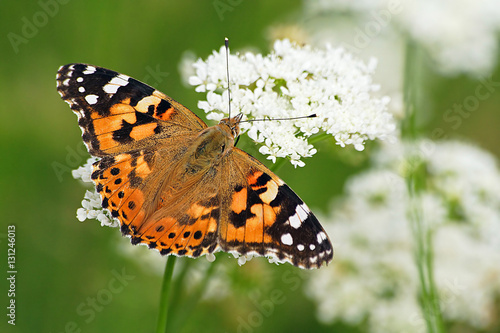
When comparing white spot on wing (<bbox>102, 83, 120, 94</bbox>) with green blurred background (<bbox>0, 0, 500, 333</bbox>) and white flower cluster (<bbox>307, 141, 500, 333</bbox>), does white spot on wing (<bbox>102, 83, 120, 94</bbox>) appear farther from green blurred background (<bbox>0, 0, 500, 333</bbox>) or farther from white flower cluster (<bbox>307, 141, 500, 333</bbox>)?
white flower cluster (<bbox>307, 141, 500, 333</bbox>)

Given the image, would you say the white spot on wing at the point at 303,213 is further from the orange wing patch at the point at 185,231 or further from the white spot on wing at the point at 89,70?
the white spot on wing at the point at 89,70

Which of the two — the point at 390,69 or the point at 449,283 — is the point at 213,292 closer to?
the point at 449,283

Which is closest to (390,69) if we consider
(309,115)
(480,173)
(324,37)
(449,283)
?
(324,37)

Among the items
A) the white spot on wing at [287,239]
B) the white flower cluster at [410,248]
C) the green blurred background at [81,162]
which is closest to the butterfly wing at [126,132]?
the white spot on wing at [287,239]

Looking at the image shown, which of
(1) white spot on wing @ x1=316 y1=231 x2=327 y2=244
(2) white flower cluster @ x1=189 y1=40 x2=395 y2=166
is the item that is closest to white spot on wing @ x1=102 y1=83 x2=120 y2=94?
(2) white flower cluster @ x1=189 y1=40 x2=395 y2=166

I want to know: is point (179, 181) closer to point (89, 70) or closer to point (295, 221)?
point (295, 221)

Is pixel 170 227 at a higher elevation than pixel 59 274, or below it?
below

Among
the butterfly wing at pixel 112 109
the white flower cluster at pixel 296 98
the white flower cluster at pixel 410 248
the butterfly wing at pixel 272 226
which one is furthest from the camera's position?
the white flower cluster at pixel 410 248
